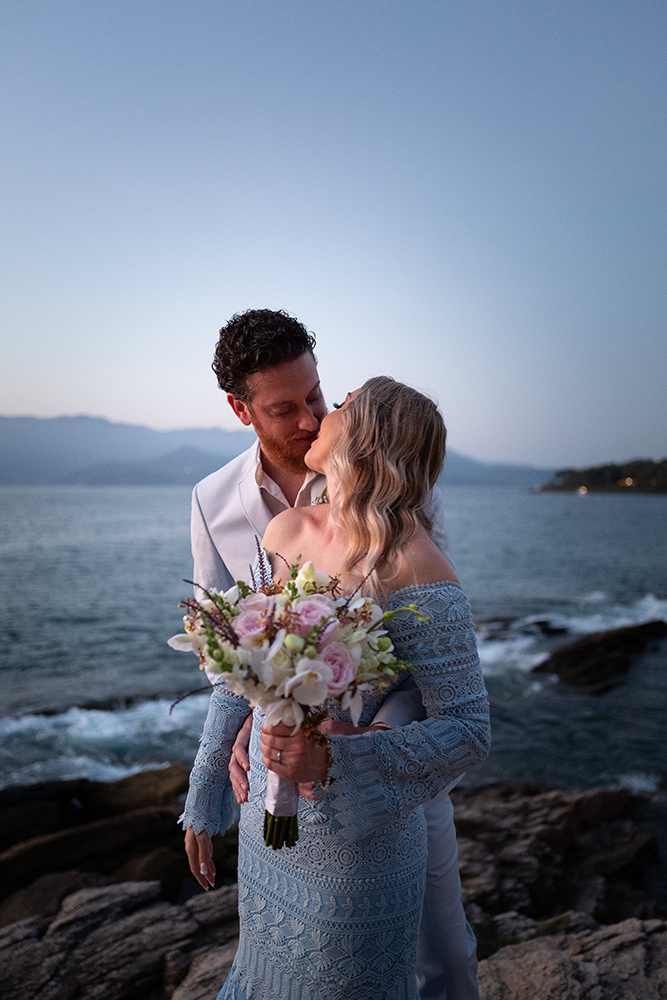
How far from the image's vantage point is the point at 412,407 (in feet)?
7.69

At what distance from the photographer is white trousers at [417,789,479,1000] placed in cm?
299

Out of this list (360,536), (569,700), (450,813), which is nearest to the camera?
(360,536)

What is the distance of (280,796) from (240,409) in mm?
2553

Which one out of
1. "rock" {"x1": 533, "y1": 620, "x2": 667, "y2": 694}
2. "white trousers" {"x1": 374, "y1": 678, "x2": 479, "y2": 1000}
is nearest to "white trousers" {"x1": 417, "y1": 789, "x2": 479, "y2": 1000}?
"white trousers" {"x1": 374, "y1": 678, "x2": 479, "y2": 1000}

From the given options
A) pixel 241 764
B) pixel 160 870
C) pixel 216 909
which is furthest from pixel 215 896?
pixel 241 764

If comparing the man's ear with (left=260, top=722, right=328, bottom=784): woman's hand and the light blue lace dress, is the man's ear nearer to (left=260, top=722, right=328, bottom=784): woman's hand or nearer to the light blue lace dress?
the light blue lace dress

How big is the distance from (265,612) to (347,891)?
3.50 feet

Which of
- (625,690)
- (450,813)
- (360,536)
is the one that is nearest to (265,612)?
(360,536)

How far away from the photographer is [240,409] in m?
3.98

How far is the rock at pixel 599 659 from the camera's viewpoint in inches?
556

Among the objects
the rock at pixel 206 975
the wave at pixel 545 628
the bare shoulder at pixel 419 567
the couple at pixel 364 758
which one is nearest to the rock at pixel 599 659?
the wave at pixel 545 628

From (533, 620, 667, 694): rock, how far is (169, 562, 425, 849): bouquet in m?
13.2

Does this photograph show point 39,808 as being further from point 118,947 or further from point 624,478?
point 624,478

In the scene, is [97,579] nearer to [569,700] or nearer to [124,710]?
[124,710]
